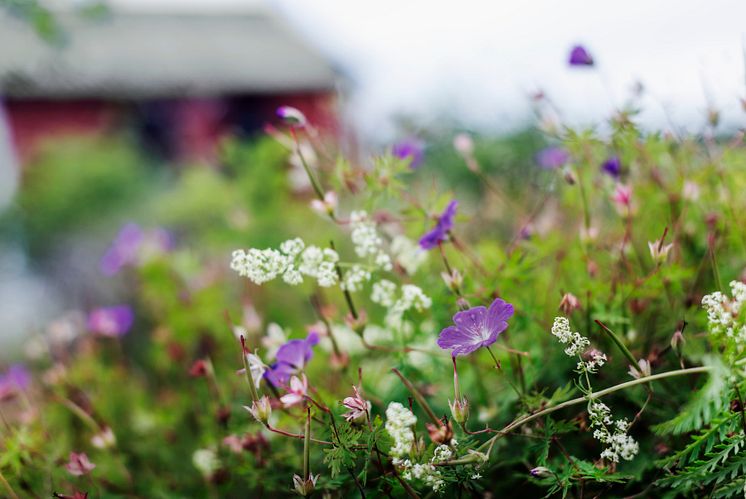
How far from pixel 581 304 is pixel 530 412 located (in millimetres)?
221

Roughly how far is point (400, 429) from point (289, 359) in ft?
0.63

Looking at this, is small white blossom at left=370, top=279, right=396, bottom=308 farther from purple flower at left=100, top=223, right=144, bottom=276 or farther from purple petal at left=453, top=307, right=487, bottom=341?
purple flower at left=100, top=223, right=144, bottom=276

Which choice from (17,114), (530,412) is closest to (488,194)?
(530,412)

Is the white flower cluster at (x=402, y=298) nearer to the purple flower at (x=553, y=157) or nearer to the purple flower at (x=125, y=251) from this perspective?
the purple flower at (x=553, y=157)

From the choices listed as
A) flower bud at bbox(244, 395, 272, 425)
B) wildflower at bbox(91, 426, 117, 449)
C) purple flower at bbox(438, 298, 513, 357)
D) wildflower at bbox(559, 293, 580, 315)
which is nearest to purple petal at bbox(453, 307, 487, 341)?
purple flower at bbox(438, 298, 513, 357)

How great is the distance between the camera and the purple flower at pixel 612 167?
3.38ft

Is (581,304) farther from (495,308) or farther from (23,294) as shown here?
(23,294)

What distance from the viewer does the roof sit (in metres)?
8.65

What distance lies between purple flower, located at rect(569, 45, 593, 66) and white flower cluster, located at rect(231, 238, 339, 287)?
529 millimetres

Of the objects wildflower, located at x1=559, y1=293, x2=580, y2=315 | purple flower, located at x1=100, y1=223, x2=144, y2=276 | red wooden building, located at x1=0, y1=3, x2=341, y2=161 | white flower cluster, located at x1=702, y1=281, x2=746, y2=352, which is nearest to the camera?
white flower cluster, located at x1=702, y1=281, x2=746, y2=352

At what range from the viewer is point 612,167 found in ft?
3.39

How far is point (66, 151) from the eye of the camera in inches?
301

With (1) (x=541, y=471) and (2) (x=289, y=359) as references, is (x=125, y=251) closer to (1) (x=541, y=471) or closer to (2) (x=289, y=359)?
(2) (x=289, y=359)

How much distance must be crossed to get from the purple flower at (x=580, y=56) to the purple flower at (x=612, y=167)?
16cm
